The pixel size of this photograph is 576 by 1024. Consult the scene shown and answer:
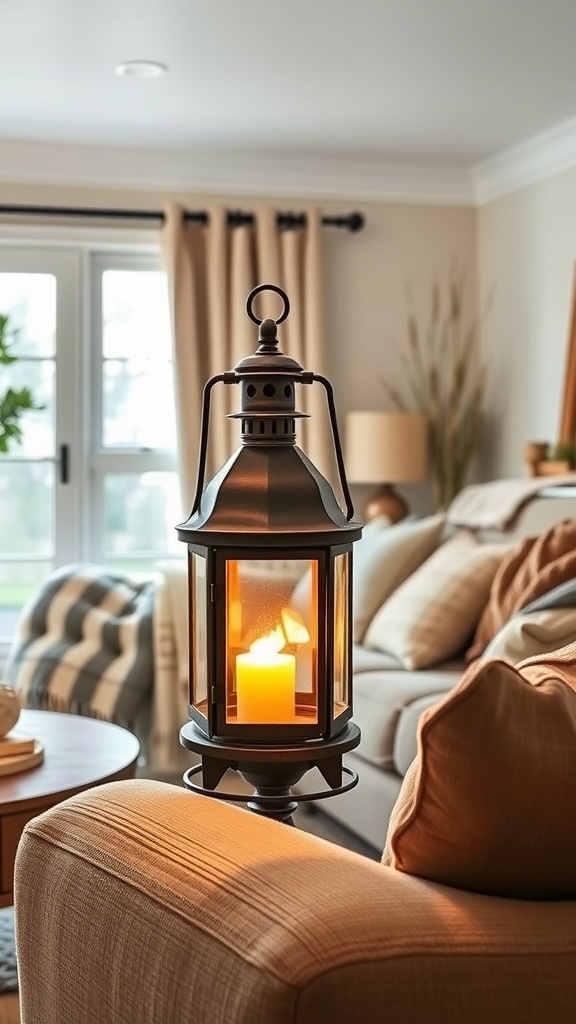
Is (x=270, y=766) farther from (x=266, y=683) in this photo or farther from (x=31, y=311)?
(x=31, y=311)

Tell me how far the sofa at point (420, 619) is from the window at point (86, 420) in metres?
1.12

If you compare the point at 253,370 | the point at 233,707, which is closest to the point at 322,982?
the point at 233,707

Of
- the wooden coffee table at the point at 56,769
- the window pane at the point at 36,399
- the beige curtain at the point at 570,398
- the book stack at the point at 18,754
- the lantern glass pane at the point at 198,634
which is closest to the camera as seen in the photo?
the lantern glass pane at the point at 198,634

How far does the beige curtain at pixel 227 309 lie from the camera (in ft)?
16.2

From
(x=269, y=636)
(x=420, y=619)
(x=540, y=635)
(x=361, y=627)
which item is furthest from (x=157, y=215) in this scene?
(x=269, y=636)

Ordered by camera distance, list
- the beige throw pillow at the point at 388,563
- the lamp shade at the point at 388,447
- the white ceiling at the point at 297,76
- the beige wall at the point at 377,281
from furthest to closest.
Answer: the beige wall at the point at 377,281
the lamp shade at the point at 388,447
the beige throw pillow at the point at 388,563
the white ceiling at the point at 297,76

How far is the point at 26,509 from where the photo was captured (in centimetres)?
506

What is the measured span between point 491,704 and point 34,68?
3.40 metres

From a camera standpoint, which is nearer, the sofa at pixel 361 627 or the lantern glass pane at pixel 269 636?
the lantern glass pane at pixel 269 636

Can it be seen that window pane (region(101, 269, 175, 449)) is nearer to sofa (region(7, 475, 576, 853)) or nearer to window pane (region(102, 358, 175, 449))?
window pane (region(102, 358, 175, 449))

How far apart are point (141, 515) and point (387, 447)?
1091 mm

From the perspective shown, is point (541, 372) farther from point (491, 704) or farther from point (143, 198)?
point (491, 704)

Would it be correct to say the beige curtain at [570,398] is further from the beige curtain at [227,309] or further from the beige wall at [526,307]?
the beige curtain at [227,309]

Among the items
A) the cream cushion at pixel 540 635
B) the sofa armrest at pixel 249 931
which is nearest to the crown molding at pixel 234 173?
the cream cushion at pixel 540 635
